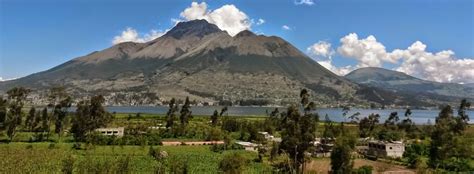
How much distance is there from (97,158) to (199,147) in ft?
83.0

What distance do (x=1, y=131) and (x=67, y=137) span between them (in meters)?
12.7

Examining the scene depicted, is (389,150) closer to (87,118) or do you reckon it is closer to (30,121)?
(87,118)

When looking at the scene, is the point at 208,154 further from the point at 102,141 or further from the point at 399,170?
the point at 399,170

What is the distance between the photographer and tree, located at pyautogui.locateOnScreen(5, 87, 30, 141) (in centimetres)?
8750

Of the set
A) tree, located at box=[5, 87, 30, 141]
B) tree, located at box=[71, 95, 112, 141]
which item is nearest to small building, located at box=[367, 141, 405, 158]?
tree, located at box=[71, 95, 112, 141]

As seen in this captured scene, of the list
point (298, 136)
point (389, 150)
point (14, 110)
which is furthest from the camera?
point (14, 110)

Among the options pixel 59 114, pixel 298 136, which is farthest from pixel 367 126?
pixel 59 114

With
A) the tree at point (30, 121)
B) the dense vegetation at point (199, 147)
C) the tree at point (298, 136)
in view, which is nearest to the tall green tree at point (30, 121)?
the tree at point (30, 121)

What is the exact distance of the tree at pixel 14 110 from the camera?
87500 mm

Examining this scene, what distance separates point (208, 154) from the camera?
74625 mm

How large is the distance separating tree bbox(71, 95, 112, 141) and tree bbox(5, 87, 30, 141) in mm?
10799

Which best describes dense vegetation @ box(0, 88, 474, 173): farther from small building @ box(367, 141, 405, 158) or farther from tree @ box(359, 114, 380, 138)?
small building @ box(367, 141, 405, 158)

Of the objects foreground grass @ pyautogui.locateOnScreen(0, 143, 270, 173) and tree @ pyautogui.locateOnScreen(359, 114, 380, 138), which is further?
tree @ pyautogui.locateOnScreen(359, 114, 380, 138)

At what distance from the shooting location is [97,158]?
64.1 meters
